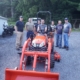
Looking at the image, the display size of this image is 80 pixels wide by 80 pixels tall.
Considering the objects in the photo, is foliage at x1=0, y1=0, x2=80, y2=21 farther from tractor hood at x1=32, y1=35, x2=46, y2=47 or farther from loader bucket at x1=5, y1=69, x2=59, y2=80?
loader bucket at x1=5, y1=69, x2=59, y2=80

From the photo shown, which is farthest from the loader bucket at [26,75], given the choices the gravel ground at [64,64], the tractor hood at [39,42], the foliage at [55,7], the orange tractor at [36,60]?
the foliage at [55,7]

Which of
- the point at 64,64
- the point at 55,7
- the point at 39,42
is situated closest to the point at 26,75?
the point at 39,42

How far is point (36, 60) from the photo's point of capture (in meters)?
6.95

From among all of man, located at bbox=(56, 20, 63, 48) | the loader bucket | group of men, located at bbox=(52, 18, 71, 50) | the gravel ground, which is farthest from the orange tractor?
man, located at bbox=(56, 20, 63, 48)

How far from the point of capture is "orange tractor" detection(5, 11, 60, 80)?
562 cm

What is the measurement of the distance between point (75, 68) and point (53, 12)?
90.4 ft

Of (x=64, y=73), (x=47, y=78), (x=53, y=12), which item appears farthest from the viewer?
(x=53, y=12)

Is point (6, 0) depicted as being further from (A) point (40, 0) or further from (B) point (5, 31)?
(B) point (5, 31)

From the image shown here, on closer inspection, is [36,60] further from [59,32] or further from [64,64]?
[59,32]

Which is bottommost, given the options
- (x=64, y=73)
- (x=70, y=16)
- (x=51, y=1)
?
(x=64, y=73)

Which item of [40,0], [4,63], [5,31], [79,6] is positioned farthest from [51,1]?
[4,63]

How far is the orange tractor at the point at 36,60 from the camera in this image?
5.62 metres

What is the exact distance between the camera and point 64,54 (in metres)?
10.6

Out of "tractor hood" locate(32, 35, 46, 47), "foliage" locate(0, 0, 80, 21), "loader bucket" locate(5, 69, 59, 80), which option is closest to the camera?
"loader bucket" locate(5, 69, 59, 80)
